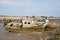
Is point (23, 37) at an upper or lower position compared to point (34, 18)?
lower

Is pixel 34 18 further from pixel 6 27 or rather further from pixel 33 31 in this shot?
pixel 6 27

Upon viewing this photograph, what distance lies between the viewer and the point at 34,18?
123 inches

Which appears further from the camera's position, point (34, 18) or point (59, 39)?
point (34, 18)

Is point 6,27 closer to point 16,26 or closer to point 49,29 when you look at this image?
point 16,26

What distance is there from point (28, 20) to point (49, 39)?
55 centimetres

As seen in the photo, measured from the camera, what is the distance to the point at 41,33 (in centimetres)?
305

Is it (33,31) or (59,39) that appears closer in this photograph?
(59,39)

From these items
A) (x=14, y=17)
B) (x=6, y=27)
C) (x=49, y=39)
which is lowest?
(x=49, y=39)

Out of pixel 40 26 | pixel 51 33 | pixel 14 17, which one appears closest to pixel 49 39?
pixel 51 33

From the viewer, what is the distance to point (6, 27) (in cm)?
314

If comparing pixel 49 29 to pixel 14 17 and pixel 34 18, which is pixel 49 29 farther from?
pixel 14 17

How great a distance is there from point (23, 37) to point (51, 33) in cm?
52

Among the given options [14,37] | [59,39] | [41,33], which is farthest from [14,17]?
[59,39]

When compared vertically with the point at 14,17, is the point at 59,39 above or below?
below
